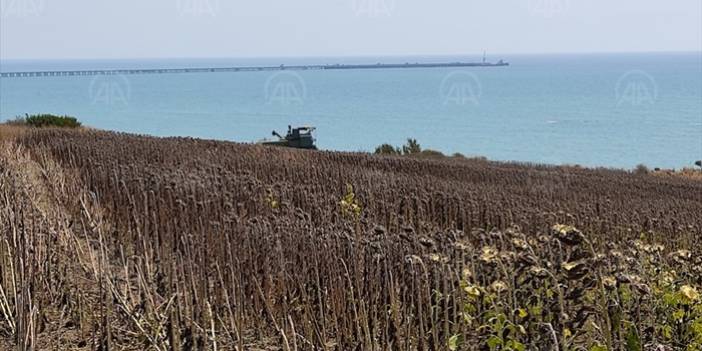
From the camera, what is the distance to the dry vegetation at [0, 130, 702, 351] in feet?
13.2

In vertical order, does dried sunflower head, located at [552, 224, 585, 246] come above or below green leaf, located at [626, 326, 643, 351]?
above

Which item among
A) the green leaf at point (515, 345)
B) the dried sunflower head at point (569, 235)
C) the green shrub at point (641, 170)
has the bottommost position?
the green shrub at point (641, 170)

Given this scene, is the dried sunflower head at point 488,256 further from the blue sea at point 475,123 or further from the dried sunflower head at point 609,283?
the blue sea at point 475,123

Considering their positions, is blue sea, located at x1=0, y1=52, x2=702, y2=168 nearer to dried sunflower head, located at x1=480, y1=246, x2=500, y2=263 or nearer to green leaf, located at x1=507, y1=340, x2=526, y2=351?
dried sunflower head, located at x1=480, y1=246, x2=500, y2=263

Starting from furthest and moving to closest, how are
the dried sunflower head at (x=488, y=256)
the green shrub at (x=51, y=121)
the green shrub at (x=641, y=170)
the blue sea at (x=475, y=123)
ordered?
1. the blue sea at (x=475, y=123)
2. the green shrub at (x=641, y=170)
3. the green shrub at (x=51, y=121)
4. the dried sunflower head at (x=488, y=256)

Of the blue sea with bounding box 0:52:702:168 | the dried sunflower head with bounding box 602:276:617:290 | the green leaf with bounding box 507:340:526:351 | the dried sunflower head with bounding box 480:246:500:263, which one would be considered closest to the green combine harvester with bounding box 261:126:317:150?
the dried sunflower head with bounding box 480:246:500:263

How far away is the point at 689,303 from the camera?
3955 mm

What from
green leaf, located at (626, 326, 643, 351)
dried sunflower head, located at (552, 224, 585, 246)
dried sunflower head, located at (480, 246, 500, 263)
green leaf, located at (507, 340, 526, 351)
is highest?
dried sunflower head, located at (552, 224, 585, 246)

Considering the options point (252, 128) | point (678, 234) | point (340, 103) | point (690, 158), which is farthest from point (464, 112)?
point (678, 234)

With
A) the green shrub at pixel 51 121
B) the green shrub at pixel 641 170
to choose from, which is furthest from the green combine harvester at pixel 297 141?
the green shrub at pixel 641 170

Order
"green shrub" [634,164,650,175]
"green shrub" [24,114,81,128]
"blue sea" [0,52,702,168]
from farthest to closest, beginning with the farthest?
"blue sea" [0,52,702,168], "green shrub" [634,164,650,175], "green shrub" [24,114,81,128]

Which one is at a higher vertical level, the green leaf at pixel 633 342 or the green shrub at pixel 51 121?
the green shrub at pixel 51 121

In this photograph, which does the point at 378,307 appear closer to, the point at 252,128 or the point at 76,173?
the point at 76,173

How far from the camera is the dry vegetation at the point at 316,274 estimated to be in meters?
4.01
